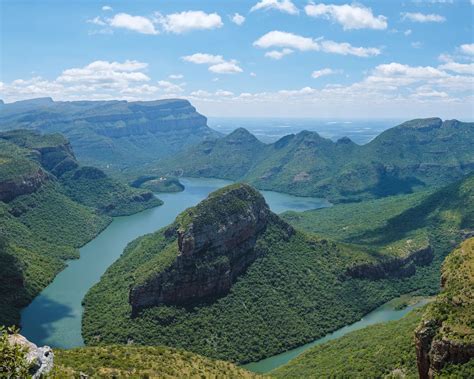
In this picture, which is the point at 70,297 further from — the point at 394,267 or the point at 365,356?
the point at 394,267

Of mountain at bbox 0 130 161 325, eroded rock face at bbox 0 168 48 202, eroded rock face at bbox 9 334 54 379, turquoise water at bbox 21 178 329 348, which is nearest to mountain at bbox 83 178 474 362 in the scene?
turquoise water at bbox 21 178 329 348

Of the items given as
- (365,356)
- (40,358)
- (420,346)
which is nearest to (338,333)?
(365,356)

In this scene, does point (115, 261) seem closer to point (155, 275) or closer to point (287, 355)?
point (155, 275)

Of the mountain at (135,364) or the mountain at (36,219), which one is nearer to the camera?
the mountain at (135,364)

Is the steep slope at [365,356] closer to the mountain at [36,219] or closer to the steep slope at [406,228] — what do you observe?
the steep slope at [406,228]

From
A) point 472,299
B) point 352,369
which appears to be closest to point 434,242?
point 352,369

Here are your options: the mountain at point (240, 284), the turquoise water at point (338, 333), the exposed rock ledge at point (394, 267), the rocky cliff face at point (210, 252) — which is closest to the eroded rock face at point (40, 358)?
the mountain at point (240, 284)

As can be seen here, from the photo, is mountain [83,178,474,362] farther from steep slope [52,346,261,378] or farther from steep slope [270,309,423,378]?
steep slope [52,346,261,378]

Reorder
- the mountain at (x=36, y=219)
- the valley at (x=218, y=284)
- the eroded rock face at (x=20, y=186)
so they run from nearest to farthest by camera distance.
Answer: the valley at (x=218, y=284) < the mountain at (x=36, y=219) < the eroded rock face at (x=20, y=186)
